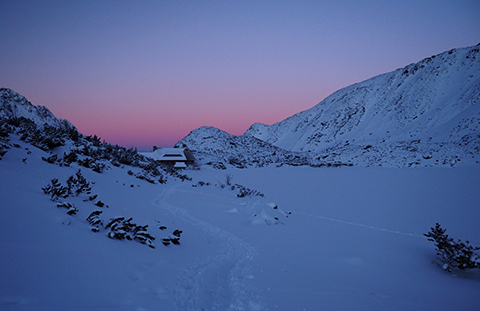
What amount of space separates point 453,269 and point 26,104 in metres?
48.1

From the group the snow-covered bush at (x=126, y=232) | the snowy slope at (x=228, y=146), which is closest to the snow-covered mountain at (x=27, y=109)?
the snowy slope at (x=228, y=146)

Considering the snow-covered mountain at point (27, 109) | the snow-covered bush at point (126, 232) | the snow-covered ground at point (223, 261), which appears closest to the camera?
the snow-covered ground at point (223, 261)

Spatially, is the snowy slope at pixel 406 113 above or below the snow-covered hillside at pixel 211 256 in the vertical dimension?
above

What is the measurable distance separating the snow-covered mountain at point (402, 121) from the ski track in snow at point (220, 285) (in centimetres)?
2550

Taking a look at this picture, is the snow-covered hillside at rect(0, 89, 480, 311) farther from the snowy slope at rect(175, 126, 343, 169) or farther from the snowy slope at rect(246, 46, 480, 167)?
the snowy slope at rect(175, 126, 343, 169)

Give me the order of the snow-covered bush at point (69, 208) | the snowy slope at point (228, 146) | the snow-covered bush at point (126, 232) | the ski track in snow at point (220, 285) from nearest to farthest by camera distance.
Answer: the ski track in snow at point (220, 285) < the snow-covered bush at point (126, 232) < the snow-covered bush at point (69, 208) < the snowy slope at point (228, 146)

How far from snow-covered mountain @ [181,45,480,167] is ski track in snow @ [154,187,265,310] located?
83.7 ft

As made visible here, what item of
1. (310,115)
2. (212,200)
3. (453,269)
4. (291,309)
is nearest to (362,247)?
(453,269)

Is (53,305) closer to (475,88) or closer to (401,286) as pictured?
(401,286)

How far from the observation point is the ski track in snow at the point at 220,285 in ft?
8.66

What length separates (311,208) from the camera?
9.78 m

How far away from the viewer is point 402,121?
155ft

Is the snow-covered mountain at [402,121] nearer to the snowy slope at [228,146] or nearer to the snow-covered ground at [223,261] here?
the snowy slope at [228,146]

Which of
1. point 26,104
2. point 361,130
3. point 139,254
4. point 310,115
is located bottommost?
point 139,254
